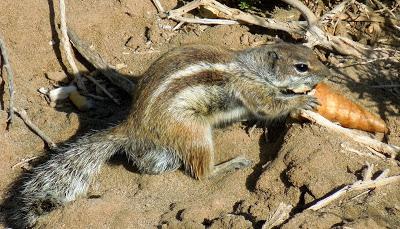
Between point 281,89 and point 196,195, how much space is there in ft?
3.95

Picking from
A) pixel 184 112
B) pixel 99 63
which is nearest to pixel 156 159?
pixel 184 112

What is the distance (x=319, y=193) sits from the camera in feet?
14.9

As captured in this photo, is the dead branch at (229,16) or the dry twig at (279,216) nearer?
the dry twig at (279,216)

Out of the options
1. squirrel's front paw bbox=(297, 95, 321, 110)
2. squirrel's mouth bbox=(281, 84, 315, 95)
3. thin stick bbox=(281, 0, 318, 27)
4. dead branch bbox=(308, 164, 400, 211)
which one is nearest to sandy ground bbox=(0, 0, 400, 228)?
dead branch bbox=(308, 164, 400, 211)

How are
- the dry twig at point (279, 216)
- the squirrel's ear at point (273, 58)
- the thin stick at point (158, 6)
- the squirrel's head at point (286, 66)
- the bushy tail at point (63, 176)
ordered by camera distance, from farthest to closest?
the thin stick at point (158, 6) < the squirrel's ear at point (273, 58) < the squirrel's head at point (286, 66) < the bushy tail at point (63, 176) < the dry twig at point (279, 216)

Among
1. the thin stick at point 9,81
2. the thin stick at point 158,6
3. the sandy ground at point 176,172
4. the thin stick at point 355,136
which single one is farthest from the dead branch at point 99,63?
the thin stick at point 355,136

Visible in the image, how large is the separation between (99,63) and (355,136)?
106 inches

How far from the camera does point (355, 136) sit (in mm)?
5047

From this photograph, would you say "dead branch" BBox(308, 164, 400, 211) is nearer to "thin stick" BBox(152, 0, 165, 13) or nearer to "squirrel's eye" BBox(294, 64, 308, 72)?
"squirrel's eye" BBox(294, 64, 308, 72)

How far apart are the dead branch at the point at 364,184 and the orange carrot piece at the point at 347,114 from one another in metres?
0.69

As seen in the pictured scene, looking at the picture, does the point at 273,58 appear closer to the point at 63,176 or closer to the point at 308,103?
the point at 308,103

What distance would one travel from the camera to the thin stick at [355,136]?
4977 millimetres

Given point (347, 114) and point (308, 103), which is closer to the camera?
point (308, 103)

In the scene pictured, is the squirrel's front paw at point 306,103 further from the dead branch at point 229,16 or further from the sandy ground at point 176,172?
the dead branch at point 229,16
